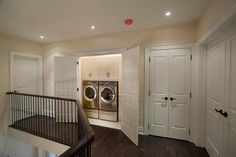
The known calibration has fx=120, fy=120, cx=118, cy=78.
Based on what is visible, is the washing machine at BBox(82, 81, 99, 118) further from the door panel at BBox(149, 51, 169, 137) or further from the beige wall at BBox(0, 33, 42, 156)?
the beige wall at BBox(0, 33, 42, 156)

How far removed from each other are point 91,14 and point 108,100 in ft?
8.38

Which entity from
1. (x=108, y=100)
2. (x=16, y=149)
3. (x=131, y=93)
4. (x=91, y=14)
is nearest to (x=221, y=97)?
(x=131, y=93)

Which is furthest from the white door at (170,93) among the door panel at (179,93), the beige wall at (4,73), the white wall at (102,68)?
the beige wall at (4,73)

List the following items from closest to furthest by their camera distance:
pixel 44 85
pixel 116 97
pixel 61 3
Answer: pixel 61 3
pixel 116 97
pixel 44 85

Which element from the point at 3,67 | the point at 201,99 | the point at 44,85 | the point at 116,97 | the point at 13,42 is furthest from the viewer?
the point at 44,85

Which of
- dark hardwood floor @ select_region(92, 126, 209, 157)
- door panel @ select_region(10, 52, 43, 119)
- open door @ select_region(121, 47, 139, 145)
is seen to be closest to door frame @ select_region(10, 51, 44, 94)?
door panel @ select_region(10, 52, 43, 119)

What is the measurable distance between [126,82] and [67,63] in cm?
204

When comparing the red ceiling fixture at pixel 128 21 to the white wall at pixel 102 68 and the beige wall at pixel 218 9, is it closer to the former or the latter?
the beige wall at pixel 218 9

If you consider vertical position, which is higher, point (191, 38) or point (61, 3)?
point (61, 3)

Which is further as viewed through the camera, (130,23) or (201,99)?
(130,23)

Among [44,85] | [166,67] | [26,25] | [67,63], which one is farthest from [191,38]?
[44,85]

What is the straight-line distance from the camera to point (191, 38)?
257 centimetres

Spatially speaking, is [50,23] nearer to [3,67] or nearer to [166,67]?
[3,67]

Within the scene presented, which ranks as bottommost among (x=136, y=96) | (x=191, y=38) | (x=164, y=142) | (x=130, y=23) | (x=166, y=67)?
(x=164, y=142)
